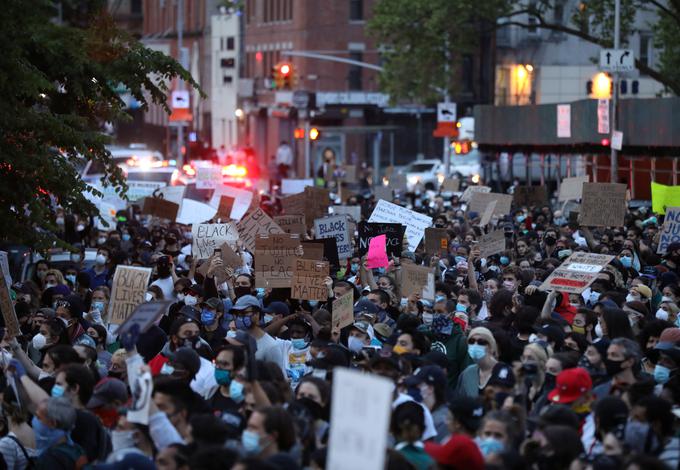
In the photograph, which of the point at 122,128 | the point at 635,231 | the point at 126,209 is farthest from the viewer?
the point at 122,128

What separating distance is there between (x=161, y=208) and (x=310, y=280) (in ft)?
33.5

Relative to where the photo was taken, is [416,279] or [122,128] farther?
[122,128]

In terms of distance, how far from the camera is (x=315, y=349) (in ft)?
→ 35.2

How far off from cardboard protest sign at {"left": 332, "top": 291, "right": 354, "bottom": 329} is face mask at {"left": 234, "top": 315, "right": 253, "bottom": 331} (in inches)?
Result: 25.4

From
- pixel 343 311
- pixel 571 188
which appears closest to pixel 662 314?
pixel 343 311

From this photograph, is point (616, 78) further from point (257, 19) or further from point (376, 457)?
point (257, 19)

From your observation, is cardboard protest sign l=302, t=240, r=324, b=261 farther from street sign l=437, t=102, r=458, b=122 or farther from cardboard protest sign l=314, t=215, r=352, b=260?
street sign l=437, t=102, r=458, b=122

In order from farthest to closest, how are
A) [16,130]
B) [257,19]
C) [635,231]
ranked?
[257,19] < [635,231] < [16,130]

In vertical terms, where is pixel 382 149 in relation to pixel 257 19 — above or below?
below

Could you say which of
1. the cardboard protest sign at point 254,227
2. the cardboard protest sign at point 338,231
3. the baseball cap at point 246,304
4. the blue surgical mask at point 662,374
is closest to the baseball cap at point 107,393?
the baseball cap at point 246,304

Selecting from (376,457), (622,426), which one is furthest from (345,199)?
(376,457)

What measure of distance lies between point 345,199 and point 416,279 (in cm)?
1896

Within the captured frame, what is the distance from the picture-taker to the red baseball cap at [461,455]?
733 centimetres

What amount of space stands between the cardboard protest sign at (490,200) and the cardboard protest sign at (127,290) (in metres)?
11.4
